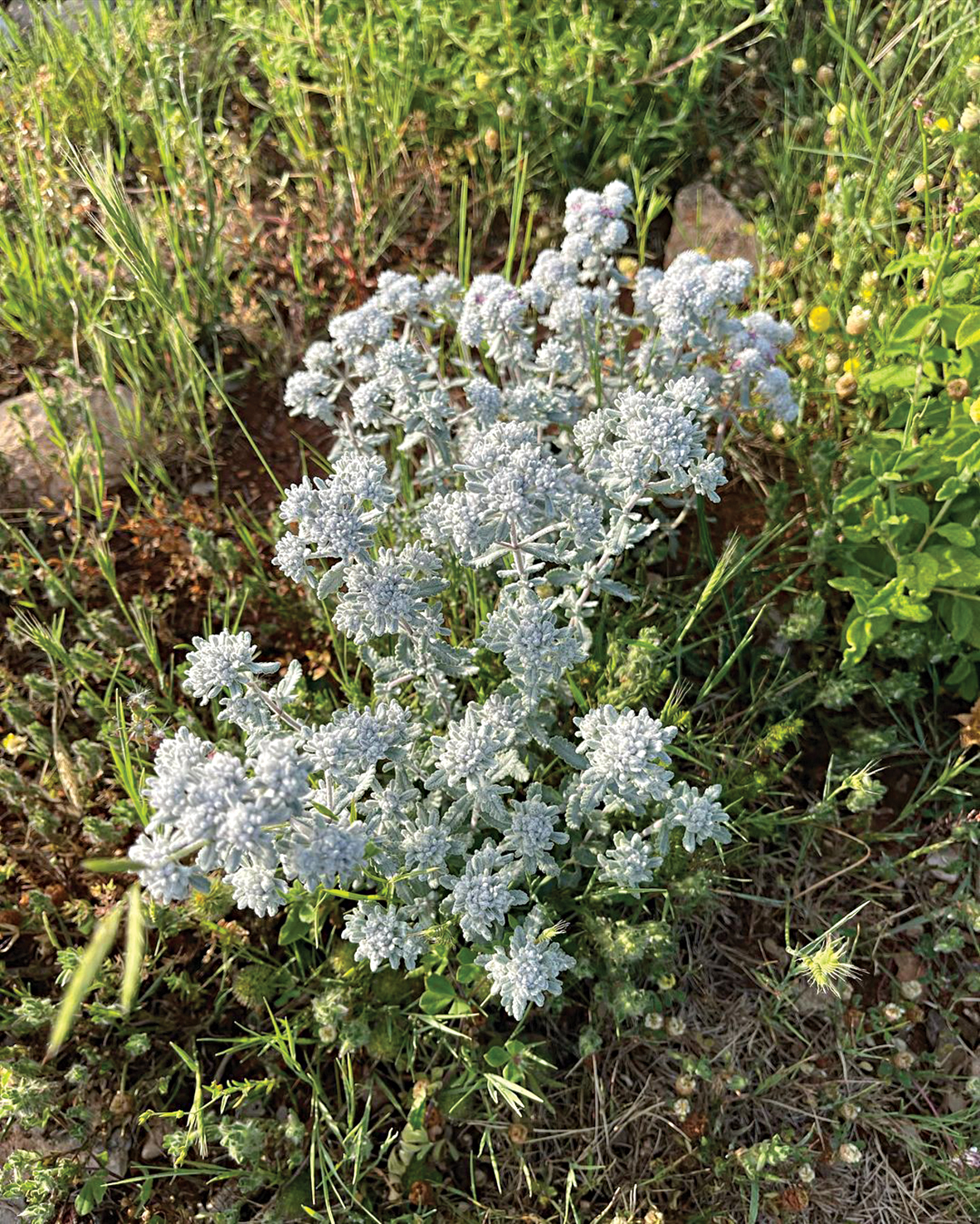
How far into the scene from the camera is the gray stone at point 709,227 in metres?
4.09

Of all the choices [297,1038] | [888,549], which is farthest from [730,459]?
[297,1038]

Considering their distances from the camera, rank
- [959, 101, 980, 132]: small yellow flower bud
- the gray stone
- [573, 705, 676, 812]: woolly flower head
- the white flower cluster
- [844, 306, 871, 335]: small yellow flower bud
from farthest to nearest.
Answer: the gray stone
[844, 306, 871, 335]: small yellow flower bud
[959, 101, 980, 132]: small yellow flower bud
[573, 705, 676, 812]: woolly flower head
the white flower cluster

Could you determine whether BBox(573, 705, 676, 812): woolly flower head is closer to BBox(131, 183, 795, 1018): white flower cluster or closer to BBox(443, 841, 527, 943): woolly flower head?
BBox(131, 183, 795, 1018): white flower cluster

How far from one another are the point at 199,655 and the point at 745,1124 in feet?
6.88

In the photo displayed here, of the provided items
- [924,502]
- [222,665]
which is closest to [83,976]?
[222,665]

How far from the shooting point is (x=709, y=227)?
13.6 ft

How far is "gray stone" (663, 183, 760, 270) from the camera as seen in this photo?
13.4ft

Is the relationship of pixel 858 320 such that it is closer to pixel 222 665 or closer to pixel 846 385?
pixel 846 385

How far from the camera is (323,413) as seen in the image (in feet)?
9.65

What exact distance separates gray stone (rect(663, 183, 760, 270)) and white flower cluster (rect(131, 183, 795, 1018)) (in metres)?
1.30

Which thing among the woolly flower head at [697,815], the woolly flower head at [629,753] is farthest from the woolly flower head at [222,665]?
the woolly flower head at [697,815]

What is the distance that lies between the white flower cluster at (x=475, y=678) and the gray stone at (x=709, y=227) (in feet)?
4.25

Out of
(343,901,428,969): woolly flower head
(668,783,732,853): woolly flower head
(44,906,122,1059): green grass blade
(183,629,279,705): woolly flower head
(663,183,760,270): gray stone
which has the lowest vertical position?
(343,901,428,969): woolly flower head

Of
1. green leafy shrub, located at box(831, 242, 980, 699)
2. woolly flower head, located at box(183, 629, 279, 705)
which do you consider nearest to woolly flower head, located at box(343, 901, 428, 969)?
woolly flower head, located at box(183, 629, 279, 705)
